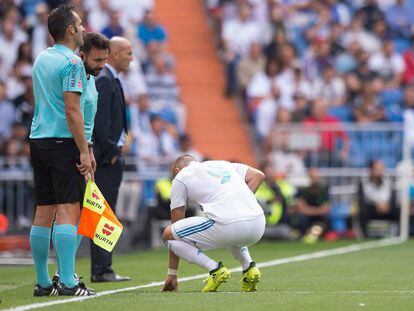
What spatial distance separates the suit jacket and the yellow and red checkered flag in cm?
198

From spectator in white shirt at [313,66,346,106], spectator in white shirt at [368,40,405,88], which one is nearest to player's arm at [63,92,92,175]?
spectator in white shirt at [313,66,346,106]

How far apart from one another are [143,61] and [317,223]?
4.98 metres

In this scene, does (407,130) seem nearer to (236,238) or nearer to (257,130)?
(257,130)

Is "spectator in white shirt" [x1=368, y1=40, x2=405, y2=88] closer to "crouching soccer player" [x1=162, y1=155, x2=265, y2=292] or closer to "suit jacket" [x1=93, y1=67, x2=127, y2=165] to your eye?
"suit jacket" [x1=93, y1=67, x2=127, y2=165]

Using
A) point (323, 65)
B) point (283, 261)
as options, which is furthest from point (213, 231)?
point (323, 65)

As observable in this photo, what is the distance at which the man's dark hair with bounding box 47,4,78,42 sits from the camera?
9719mm

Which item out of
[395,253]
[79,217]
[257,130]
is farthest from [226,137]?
[79,217]

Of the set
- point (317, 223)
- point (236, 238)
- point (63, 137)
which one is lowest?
point (317, 223)

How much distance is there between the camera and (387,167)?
21.4 meters

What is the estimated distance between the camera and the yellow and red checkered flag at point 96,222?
9805 mm

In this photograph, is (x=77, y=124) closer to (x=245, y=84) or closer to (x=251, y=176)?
(x=251, y=176)

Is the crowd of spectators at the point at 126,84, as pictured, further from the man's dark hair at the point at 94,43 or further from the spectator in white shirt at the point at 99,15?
the man's dark hair at the point at 94,43

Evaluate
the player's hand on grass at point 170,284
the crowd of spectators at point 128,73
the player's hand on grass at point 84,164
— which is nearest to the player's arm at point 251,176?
the player's hand on grass at point 170,284

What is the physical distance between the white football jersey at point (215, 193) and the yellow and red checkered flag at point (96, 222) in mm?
592
